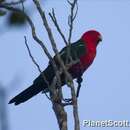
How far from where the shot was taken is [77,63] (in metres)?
4.20

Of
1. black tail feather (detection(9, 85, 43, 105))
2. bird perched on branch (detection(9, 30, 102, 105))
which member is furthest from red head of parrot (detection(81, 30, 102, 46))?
black tail feather (detection(9, 85, 43, 105))

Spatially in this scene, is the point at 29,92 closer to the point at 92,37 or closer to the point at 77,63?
the point at 77,63

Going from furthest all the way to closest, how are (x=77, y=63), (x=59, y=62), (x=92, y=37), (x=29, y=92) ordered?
(x=92, y=37), (x=29, y=92), (x=77, y=63), (x=59, y=62)

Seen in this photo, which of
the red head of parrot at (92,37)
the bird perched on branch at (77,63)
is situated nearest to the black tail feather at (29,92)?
the bird perched on branch at (77,63)

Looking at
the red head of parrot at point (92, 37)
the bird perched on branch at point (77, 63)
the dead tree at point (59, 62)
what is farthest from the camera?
the red head of parrot at point (92, 37)

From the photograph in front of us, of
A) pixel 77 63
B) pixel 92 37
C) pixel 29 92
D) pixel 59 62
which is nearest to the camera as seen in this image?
pixel 59 62

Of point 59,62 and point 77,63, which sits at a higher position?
point 59,62

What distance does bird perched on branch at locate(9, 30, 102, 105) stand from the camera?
4.17 meters

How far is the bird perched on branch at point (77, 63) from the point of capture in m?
4.17

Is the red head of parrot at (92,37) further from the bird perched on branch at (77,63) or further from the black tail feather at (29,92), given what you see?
the black tail feather at (29,92)

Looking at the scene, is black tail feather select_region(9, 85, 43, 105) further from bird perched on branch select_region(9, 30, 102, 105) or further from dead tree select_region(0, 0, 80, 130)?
dead tree select_region(0, 0, 80, 130)

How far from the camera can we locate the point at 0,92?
1.14 metres

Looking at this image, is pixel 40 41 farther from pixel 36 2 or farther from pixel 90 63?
pixel 90 63

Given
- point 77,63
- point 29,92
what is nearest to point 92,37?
point 29,92
